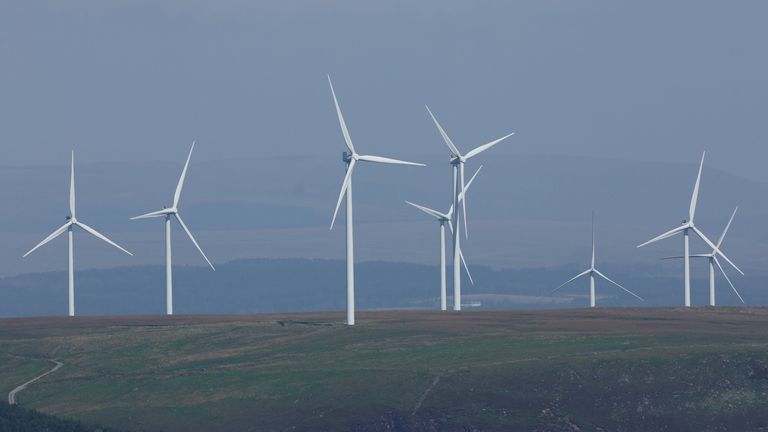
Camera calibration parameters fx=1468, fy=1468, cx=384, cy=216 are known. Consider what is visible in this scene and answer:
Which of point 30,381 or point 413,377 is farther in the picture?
point 30,381

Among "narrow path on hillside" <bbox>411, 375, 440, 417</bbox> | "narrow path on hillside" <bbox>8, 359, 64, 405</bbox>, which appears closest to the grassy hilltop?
"narrow path on hillside" <bbox>411, 375, 440, 417</bbox>

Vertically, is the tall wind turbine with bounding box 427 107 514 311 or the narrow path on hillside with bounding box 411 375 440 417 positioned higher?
the tall wind turbine with bounding box 427 107 514 311

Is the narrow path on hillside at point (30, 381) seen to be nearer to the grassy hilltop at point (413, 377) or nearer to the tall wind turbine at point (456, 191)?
the grassy hilltop at point (413, 377)

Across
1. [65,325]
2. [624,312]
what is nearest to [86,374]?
[65,325]

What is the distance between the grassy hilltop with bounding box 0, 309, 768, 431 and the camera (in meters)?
87.1

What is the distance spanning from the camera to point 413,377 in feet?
311

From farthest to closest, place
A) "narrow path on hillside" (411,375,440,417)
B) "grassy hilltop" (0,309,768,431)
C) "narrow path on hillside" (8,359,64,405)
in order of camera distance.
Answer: "narrow path on hillside" (8,359,64,405) < "narrow path on hillside" (411,375,440,417) < "grassy hilltop" (0,309,768,431)

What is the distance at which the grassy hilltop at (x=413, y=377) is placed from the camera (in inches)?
3428

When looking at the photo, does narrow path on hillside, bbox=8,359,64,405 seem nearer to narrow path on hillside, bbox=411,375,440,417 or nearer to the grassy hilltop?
the grassy hilltop

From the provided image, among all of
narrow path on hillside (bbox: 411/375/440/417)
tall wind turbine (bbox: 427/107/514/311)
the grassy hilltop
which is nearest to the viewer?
the grassy hilltop

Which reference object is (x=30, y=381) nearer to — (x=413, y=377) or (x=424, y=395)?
(x=413, y=377)

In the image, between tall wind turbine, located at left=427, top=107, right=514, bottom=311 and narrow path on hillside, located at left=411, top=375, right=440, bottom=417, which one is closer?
narrow path on hillside, located at left=411, top=375, right=440, bottom=417

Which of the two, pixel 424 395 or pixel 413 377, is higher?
pixel 413 377

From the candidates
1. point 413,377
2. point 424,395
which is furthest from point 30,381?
point 424,395
